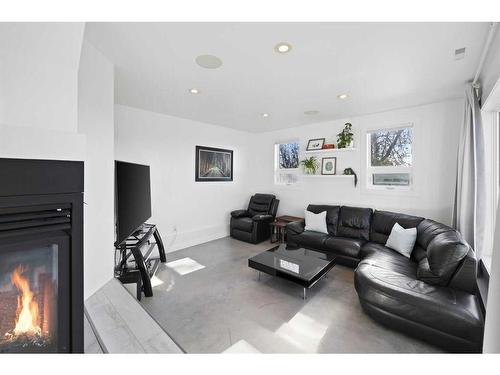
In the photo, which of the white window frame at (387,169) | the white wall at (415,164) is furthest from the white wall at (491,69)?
the white window frame at (387,169)

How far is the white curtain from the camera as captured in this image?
87.1 inches

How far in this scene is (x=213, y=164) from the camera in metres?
4.57

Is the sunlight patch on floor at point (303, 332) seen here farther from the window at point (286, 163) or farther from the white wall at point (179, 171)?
the window at point (286, 163)

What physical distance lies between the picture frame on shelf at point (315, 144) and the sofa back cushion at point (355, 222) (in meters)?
1.34

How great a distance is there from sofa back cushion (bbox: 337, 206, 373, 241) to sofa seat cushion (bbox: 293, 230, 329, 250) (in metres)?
0.37

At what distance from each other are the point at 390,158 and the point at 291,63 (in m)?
2.68

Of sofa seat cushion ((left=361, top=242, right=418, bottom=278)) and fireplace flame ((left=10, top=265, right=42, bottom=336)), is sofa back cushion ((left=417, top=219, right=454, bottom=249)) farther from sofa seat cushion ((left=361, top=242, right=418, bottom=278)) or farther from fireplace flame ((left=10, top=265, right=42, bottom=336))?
fireplace flame ((left=10, top=265, right=42, bottom=336))

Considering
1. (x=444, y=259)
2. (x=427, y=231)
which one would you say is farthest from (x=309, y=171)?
(x=444, y=259)

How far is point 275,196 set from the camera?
4957mm

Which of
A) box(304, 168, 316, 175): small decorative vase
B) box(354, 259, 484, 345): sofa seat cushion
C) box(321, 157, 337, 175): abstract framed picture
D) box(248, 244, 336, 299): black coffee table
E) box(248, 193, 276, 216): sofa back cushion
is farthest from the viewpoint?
box(248, 193, 276, 216): sofa back cushion

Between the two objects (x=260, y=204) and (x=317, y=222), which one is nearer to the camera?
(x=317, y=222)

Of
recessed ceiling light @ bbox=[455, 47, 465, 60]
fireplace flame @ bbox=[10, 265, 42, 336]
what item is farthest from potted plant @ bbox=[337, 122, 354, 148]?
fireplace flame @ bbox=[10, 265, 42, 336]

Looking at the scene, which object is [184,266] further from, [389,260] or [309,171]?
[309,171]
